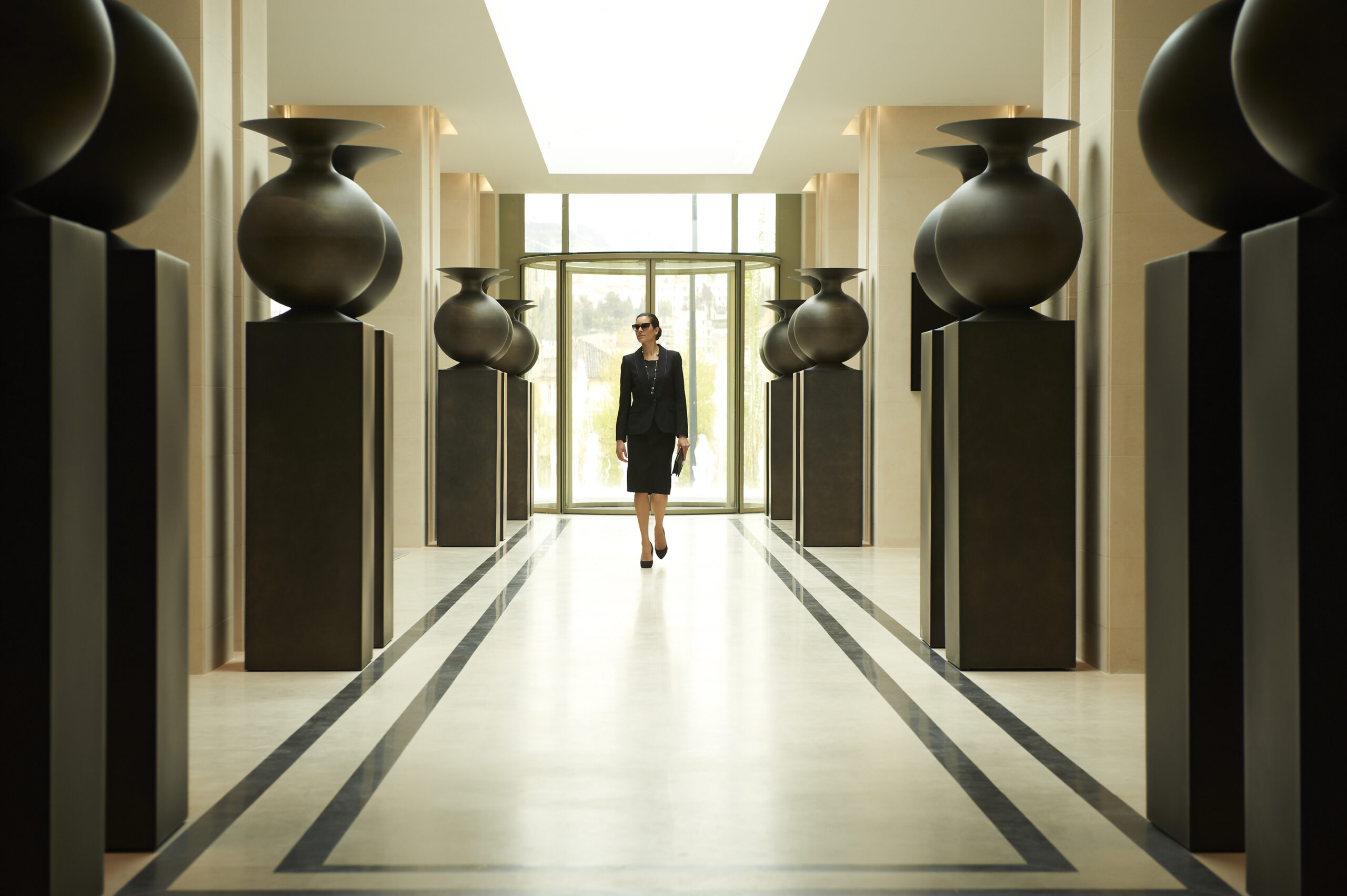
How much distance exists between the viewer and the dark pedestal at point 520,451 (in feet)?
39.4

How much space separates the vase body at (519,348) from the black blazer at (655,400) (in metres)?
3.55

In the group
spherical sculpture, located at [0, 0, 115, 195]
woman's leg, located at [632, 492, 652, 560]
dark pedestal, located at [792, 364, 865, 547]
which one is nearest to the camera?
spherical sculpture, located at [0, 0, 115, 195]

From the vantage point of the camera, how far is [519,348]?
1191 centimetres

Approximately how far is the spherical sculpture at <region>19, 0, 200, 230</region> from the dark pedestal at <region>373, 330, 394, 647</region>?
2.43 meters

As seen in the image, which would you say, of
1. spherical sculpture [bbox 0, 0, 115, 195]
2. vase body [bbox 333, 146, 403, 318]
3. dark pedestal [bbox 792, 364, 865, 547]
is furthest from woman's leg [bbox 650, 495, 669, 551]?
spherical sculpture [bbox 0, 0, 115, 195]

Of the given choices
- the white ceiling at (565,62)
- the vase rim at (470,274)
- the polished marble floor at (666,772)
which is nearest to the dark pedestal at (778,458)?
the white ceiling at (565,62)

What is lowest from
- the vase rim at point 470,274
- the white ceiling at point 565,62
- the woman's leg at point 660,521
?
the woman's leg at point 660,521

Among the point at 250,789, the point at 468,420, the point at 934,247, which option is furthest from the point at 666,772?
the point at 468,420

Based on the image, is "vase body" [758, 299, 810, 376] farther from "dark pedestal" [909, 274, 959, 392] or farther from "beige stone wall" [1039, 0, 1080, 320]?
"beige stone wall" [1039, 0, 1080, 320]

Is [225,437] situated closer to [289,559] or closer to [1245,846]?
[289,559]

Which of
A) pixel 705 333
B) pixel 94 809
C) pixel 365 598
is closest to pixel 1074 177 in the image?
pixel 365 598

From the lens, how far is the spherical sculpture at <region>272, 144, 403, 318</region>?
528 centimetres

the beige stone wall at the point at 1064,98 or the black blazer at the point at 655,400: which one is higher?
the beige stone wall at the point at 1064,98

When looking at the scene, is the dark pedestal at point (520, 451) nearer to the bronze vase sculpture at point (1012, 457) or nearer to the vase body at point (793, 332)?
the vase body at point (793, 332)
